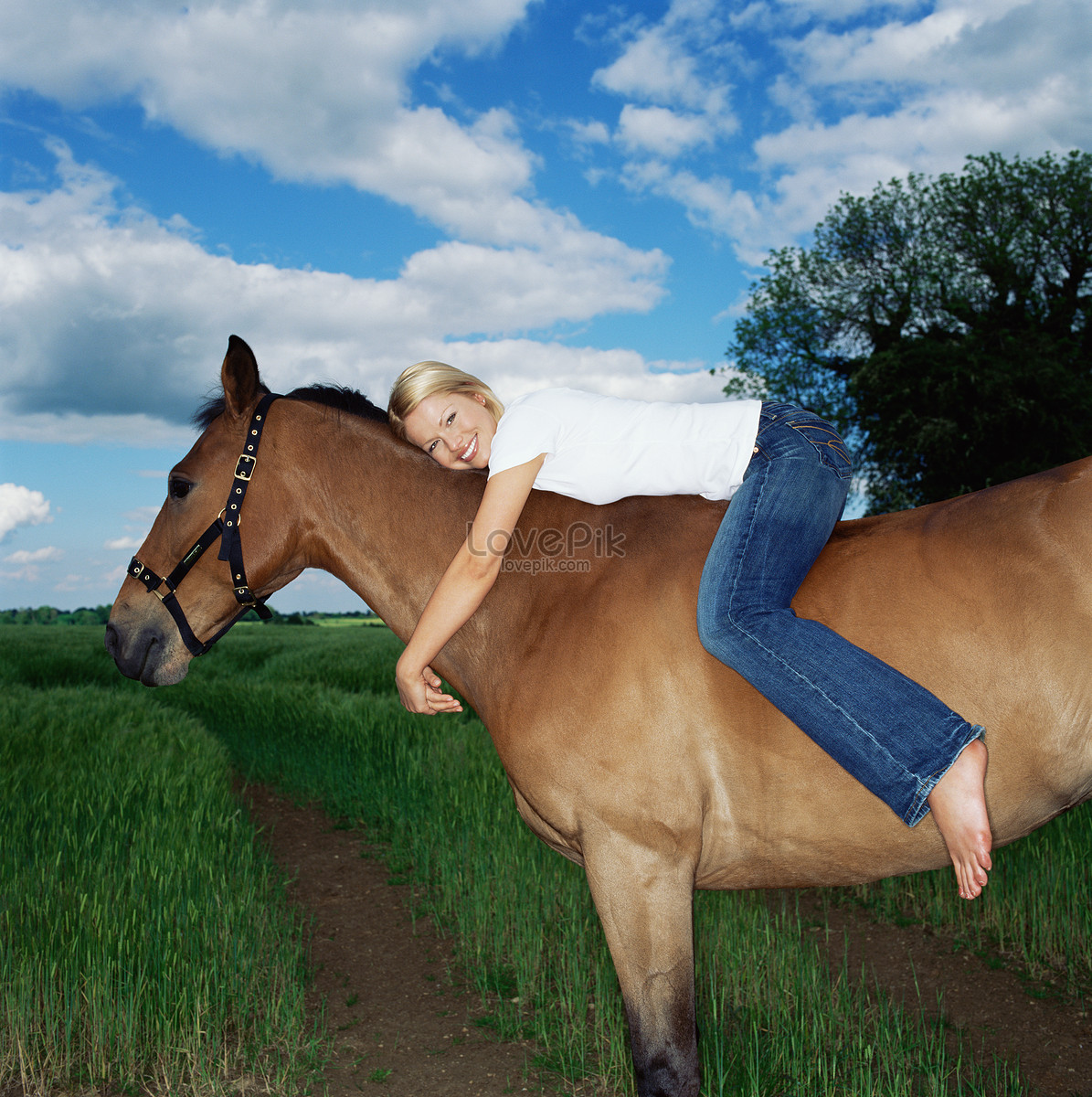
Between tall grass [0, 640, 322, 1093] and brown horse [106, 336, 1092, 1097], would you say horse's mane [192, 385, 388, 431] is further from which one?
tall grass [0, 640, 322, 1093]

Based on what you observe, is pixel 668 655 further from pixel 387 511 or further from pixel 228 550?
pixel 228 550

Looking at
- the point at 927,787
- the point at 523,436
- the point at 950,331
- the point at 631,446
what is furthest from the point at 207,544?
the point at 950,331

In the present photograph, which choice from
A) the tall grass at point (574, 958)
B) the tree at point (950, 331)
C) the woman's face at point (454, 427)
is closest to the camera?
the woman's face at point (454, 427)

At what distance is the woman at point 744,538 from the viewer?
191 centimetres

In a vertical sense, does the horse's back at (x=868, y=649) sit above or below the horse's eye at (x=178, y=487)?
below

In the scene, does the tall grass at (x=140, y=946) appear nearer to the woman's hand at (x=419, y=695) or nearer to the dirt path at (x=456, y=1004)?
the dirt path at (x=456, y=1004)

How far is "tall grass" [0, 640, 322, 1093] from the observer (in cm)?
304

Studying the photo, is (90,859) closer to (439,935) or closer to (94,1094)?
(94,1094)

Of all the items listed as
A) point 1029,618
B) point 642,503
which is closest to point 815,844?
point 1029,618

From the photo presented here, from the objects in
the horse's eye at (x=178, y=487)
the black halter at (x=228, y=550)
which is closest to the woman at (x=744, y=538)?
the black halter at (x=228, y=550)

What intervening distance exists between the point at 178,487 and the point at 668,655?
1.87 meters

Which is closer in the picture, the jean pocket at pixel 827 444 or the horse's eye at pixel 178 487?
the jean pocket at pixel 827 444

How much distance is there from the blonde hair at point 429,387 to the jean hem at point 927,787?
1.75m

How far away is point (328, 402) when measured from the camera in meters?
2.88
